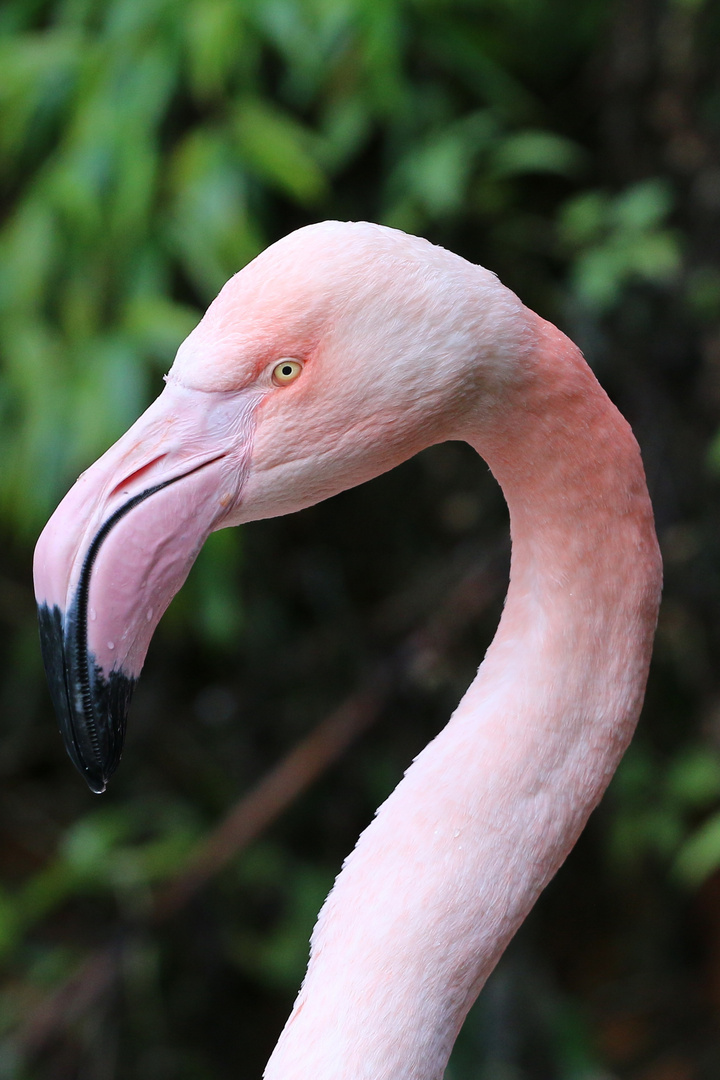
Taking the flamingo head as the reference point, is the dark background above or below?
below

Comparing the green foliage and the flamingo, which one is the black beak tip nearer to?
the flamingo

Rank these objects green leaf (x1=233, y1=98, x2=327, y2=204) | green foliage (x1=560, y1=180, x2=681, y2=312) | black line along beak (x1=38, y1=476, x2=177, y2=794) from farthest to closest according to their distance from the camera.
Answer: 1. green leaf (x1=233, y1=98, x2=327, y2=204)
2. green foliage (x1=560, y1=180, x2=681, y2=312)
3. black line along beak (x1=38, y1=476, x2=177, y2=794)

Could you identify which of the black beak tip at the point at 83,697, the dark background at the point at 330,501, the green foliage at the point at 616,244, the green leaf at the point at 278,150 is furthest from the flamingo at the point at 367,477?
the green leaf at the point at 278,150

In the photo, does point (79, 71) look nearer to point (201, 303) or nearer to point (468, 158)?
point (201, 303)

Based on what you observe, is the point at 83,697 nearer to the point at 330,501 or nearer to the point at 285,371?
the point at 285,371

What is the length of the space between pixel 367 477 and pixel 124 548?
191 millimetres

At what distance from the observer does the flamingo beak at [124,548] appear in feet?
2.33

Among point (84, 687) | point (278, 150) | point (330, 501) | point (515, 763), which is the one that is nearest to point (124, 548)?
point (84, 687)

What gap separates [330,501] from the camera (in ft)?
7.99

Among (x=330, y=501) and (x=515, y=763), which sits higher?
(x=515, y=763)

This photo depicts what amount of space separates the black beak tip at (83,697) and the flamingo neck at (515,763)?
0.72 feet

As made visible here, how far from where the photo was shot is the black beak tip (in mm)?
708

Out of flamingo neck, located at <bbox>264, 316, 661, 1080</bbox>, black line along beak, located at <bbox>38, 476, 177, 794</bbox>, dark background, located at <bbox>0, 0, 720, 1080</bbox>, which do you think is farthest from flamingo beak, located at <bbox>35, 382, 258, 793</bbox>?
dark background, located at <bbox>0, 0, 720, 1080</bbox>

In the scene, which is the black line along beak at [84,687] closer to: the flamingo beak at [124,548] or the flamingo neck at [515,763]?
the flamingo beak at [124,548]
